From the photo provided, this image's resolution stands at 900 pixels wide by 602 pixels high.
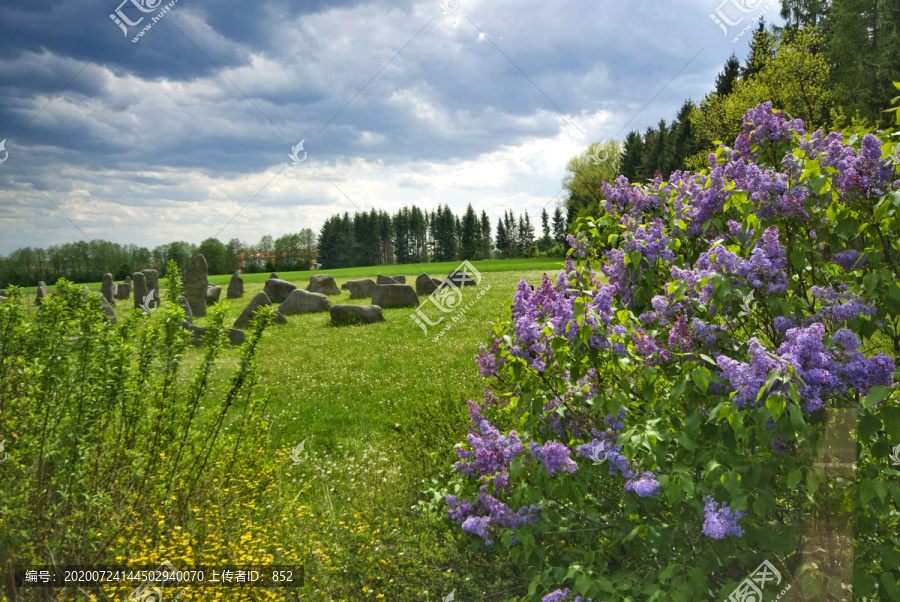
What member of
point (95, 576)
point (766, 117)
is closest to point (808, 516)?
point (766, 117)

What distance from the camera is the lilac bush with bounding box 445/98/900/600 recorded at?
7.14 feet

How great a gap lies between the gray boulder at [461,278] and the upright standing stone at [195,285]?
11975 mm

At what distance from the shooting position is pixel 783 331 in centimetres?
267

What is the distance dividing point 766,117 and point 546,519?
3099 millimetres

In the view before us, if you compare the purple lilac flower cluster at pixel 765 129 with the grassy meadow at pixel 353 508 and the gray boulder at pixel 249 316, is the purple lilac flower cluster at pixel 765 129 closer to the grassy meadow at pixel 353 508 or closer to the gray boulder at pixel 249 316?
the grassy meadow at pixel 353 508

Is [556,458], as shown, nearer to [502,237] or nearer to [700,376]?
[700,376]

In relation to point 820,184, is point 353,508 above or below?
below

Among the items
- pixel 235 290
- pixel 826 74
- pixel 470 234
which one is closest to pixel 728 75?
pixel 826 74

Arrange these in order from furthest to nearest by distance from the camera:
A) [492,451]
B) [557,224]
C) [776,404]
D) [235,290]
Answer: [557,224] → [235,290] → [492,451] → [776,404]

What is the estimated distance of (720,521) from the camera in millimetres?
2240

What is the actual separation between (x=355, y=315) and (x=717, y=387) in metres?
16.2

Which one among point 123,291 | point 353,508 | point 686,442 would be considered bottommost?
point 353,508

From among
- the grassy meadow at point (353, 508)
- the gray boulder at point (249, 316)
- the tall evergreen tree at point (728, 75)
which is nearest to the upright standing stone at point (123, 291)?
the gray boulder at point (249, 316)

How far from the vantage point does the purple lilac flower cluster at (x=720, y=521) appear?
7.23ft
